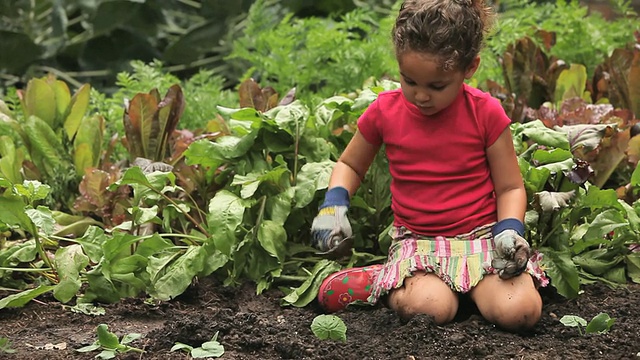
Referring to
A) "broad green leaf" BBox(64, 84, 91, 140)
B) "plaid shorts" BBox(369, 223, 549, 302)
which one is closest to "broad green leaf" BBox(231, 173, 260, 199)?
"plaid shorts" BBox(369, 223, 549, 302)

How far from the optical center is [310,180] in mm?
3406

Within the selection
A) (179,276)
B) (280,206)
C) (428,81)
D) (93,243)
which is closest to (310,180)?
(280,206)

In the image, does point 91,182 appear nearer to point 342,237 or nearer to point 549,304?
point 342,237

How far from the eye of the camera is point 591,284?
10.9 feet

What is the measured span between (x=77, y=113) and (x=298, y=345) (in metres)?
2.02

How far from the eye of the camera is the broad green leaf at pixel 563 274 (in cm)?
314

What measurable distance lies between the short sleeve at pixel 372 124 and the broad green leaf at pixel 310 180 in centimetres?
25

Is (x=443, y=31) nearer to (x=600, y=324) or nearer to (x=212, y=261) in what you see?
(x=600, y=324)

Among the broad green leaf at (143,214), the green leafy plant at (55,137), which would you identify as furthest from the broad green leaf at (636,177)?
the green leafy plant at (55,137)

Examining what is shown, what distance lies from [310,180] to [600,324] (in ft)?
3.73

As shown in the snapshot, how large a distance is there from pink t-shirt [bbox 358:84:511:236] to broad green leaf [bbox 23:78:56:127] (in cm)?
172

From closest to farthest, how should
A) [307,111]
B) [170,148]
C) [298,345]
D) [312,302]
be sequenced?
[298,345] < [312,302] < [307,111] < [170,148]

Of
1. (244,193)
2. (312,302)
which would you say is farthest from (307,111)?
(312,302)

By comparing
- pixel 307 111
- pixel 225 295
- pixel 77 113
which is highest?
pixel 307 111
